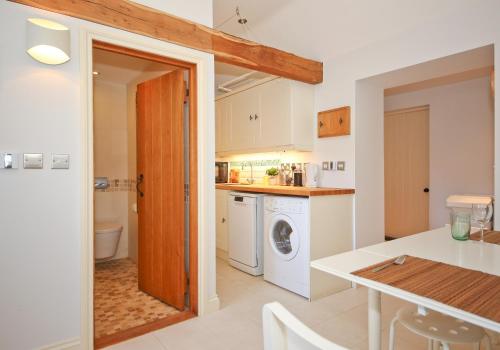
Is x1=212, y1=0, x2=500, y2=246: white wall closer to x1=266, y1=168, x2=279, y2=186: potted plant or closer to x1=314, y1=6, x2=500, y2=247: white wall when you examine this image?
x1=314, y1=6, x2=500, y2=247: white wall

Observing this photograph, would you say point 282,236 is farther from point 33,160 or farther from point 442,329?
point 33,160

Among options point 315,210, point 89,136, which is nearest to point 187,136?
point 89,136

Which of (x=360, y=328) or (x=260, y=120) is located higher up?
(x=260, y=120)

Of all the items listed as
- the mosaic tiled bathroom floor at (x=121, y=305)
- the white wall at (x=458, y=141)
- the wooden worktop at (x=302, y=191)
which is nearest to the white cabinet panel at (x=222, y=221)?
the wooden worktop at (x=302, y=191)

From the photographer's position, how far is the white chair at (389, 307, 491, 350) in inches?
47.1

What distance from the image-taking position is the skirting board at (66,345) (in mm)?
1728

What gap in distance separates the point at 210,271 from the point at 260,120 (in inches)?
76.3

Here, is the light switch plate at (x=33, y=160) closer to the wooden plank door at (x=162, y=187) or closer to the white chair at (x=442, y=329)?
the wooden plank door at (x=162, y=187)

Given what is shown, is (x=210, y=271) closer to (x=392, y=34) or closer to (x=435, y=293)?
(x=435, y=293)

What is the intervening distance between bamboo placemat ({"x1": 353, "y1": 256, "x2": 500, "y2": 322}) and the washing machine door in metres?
1.64

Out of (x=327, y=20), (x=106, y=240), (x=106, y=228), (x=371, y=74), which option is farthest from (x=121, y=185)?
(x=371, y=74)

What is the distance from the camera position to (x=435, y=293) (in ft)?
2.96

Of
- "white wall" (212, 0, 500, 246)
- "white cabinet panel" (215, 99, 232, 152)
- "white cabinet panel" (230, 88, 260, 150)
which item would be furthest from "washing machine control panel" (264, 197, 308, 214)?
"white cabinet panel" (215, 99, 232, 152)

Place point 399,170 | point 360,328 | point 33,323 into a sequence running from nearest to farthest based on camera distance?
point 33,323, point 360,328, point 399,170
